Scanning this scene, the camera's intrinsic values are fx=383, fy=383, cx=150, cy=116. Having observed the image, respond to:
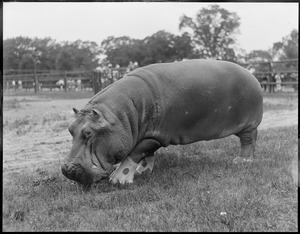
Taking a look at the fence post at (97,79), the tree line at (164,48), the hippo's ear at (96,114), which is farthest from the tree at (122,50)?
the hippo's ear at (96,114)

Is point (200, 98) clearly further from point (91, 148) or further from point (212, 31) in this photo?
point (212, 31)

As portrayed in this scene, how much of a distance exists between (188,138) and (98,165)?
127 centimetres

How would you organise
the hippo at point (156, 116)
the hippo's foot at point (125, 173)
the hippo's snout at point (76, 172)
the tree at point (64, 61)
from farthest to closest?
the tree at point (64, 61) → the hippo's foot at point (125, 173) → the hippo at point (156, 116) → the hippo's snout at point (76, 172)

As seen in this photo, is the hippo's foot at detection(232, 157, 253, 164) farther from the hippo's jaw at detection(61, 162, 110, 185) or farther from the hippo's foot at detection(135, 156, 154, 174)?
the hippo's jaw at detection(61, 162, 110, 185)

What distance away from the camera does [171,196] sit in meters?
3.58

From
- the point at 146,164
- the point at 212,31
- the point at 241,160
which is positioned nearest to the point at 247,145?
the point at 241,160

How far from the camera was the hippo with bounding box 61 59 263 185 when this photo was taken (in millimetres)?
3656

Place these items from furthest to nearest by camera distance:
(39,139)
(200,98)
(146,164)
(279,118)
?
(279,118), (39,139), (146,164), (200,98)

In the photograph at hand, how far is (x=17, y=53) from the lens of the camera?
145 feet

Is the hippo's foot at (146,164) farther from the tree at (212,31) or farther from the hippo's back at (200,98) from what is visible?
the tree at (212,31)

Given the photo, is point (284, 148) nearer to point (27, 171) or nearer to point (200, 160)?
point (200, 160)

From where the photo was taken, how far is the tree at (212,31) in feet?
134

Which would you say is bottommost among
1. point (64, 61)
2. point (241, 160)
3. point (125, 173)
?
point (64, 61)

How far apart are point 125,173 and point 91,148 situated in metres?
0.59
